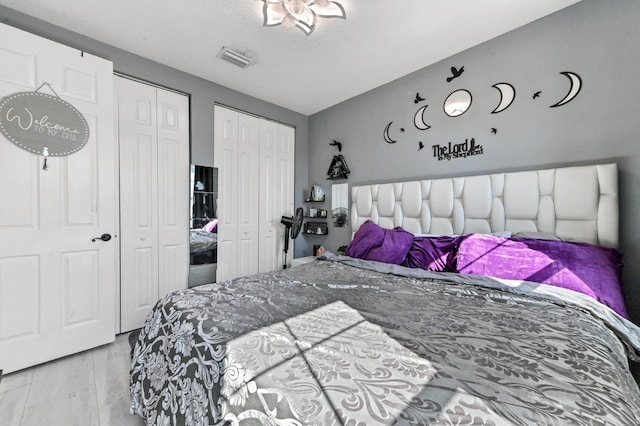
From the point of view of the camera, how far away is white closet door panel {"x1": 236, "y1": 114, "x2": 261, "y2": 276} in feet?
10.8

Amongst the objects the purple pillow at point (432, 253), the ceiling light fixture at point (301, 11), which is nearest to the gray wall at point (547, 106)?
the purple pillow at point (432, 253)

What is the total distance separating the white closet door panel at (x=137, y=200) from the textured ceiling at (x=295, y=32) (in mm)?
516

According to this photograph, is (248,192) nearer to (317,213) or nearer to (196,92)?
(317,213)

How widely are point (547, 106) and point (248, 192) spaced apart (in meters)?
3.13

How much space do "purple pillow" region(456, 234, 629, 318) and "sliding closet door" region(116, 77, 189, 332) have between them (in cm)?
282

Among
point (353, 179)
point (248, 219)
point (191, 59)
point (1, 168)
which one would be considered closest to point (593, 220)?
point (353, 179)

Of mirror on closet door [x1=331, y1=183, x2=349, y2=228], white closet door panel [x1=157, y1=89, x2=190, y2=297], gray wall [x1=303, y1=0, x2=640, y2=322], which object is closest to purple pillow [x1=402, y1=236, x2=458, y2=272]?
gray wall [x1=303, y1=0, x2=640, y2=322]

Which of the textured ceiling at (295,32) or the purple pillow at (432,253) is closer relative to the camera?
the textured ceiling at (295,32)

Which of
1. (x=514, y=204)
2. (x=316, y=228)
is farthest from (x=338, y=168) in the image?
(x=514, y=204)

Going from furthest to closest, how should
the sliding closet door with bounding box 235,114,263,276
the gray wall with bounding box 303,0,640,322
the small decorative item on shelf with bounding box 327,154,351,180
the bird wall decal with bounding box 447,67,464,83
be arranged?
the small decorative item on shelf with bounding box 327,154,351,180
the sliding closet door with bounding box 235,114,263,276
the bird wall decal with bounding box 447,67,464,83
the gray wall with bounding box 303,0,640,322

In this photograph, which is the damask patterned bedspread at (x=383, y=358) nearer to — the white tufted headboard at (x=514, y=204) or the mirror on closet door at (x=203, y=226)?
the white tufted headboard at (x=514, y=204)

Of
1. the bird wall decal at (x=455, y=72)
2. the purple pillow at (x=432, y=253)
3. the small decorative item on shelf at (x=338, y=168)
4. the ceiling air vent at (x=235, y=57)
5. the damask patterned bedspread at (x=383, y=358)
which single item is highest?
the ceiling air vent at (x=235, y=57)

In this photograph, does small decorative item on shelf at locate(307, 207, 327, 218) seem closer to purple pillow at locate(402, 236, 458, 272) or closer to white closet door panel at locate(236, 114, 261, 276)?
white closet door panel at locate(236, 114, 261, 276)

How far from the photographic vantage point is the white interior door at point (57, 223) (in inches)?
72.8
